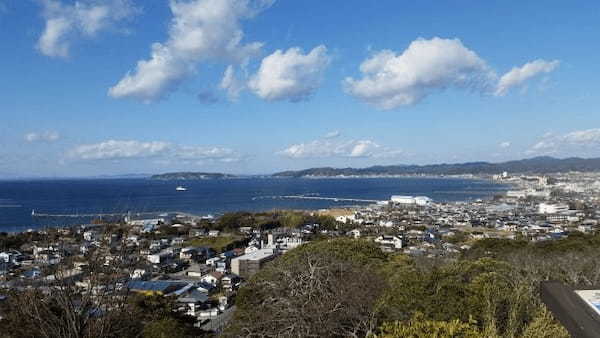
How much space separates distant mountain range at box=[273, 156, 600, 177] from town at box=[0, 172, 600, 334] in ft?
309

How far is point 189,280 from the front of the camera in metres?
19.5

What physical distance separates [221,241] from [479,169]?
145 metres

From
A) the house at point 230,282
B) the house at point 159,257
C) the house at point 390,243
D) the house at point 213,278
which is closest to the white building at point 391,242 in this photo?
the house at point 390,243

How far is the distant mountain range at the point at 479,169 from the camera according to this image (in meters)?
141

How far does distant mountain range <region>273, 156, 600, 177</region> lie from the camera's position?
461 feet

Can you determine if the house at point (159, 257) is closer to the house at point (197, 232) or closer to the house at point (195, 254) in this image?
the house at point (195, 254)

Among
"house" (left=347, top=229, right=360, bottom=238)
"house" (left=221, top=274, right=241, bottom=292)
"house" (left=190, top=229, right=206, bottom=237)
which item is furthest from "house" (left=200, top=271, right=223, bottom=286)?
"house" (left=190, top=229, right=206, bottom=237)

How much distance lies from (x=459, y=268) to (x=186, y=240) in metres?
23.9

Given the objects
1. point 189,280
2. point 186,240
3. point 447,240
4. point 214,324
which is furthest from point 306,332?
point 186,240

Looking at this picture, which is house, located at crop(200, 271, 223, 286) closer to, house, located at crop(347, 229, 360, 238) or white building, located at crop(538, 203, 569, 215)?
house, located at crop(347, 229, 360, 238)

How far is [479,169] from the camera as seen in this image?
159m

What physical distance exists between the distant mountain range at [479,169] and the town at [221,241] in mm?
94121

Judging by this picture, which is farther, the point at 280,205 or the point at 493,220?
the point at 280,205

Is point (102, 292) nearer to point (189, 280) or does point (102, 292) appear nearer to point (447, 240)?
point (189, 280)
